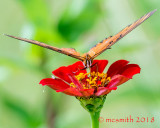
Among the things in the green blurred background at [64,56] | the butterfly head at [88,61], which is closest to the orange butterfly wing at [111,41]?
the butterfly head at [88,61]

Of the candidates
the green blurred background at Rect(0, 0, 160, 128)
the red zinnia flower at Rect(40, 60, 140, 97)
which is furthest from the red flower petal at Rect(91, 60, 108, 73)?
the green blurred background at Rect(0, 0, 160, 128)

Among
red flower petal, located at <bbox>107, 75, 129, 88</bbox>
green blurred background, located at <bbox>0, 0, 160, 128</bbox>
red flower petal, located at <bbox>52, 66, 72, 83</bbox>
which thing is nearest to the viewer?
red flower petal, located at <bbox>107, 75, 129, 88</bbox>

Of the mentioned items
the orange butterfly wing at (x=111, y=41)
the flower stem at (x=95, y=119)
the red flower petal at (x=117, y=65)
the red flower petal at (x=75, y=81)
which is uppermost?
the orange butterfly wing at (x=111, y=41)

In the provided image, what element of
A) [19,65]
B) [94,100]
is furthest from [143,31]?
[94,100]

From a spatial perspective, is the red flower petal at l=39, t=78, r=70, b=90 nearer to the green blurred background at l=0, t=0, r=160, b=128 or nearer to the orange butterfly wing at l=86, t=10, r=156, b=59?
the orange butterfly wing at l=86, t=10, r=156, b=59

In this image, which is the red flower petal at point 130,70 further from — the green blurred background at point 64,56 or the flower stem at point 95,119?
the green blurred background at point 64,56

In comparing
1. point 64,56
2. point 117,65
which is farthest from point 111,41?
point 64,56
